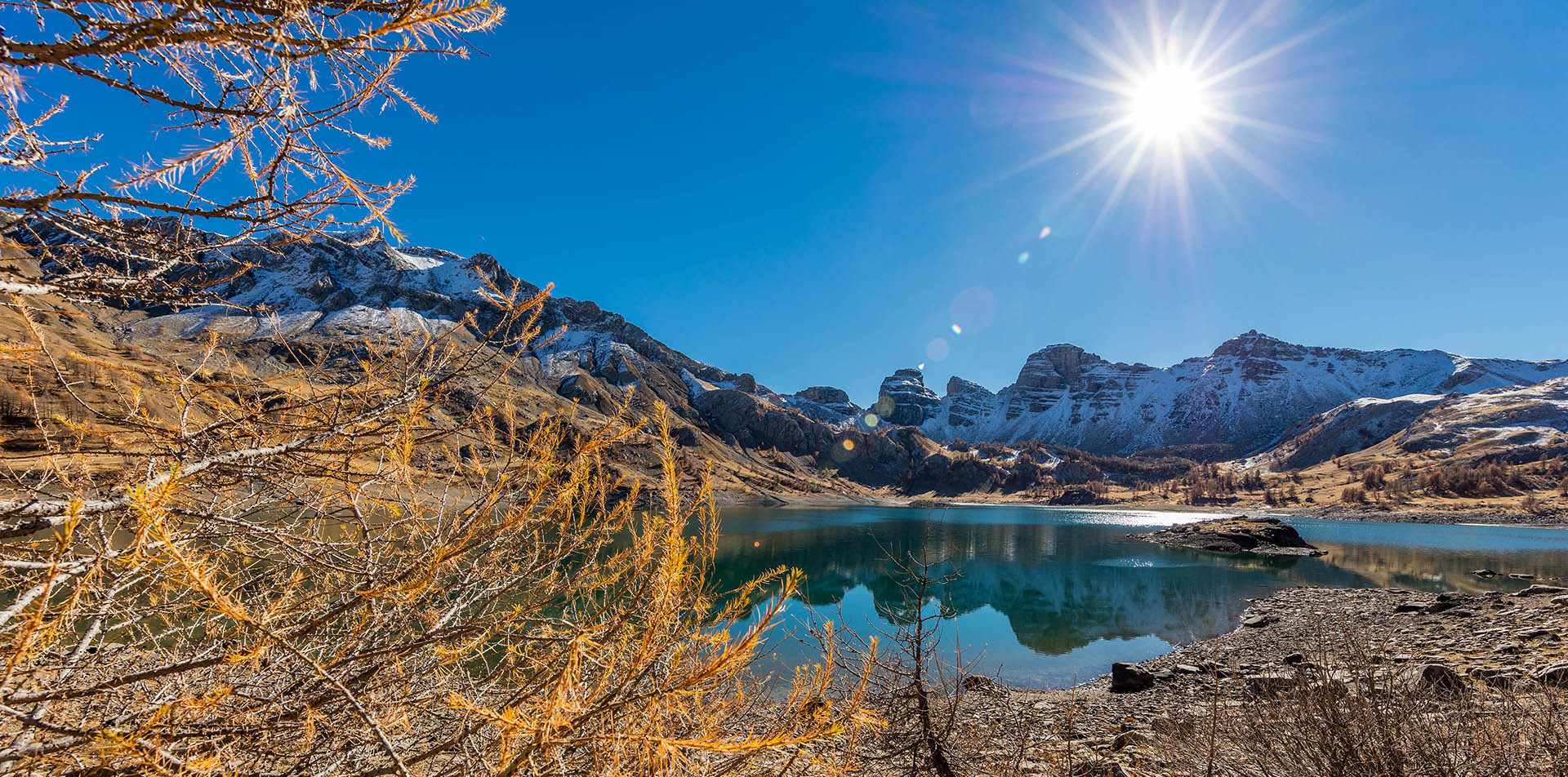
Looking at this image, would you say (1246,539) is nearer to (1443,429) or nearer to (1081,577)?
(1081,577)

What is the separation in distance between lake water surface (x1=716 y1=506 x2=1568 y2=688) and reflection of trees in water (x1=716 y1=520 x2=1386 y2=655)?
0.12 m

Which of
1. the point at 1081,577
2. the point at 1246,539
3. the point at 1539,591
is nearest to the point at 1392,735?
the point at 1539,591

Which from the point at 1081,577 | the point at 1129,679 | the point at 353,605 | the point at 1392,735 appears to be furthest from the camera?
the point at 1081,577

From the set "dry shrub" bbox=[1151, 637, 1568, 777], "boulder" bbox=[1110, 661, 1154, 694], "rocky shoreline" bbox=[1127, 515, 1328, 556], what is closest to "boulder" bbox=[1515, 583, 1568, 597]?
"boulder" bbox=[1110, 661, 1154, 694]

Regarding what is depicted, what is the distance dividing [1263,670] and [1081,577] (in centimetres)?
2367

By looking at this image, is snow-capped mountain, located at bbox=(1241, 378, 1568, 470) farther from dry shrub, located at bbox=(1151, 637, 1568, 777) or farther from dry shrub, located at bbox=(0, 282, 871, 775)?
dry shrub, located at bbox=(0, 282, 871, 775)

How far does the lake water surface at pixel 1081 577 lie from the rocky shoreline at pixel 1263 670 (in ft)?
3.97

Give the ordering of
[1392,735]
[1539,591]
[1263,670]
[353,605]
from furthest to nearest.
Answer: [1539,591]
[1263,670]
[1392,735]
[353,605]

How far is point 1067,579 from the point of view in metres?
35.3

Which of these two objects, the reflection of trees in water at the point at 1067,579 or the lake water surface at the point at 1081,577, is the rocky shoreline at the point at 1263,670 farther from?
the reflection of trees in water at the point at 1067,579

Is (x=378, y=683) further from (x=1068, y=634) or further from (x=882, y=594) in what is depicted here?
(x=882, y=594)

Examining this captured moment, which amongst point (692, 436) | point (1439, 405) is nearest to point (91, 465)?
point (692, 436)

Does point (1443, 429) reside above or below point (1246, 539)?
above

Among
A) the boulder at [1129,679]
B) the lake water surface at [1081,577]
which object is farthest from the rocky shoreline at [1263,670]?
the lake water surface at [1081,577]
